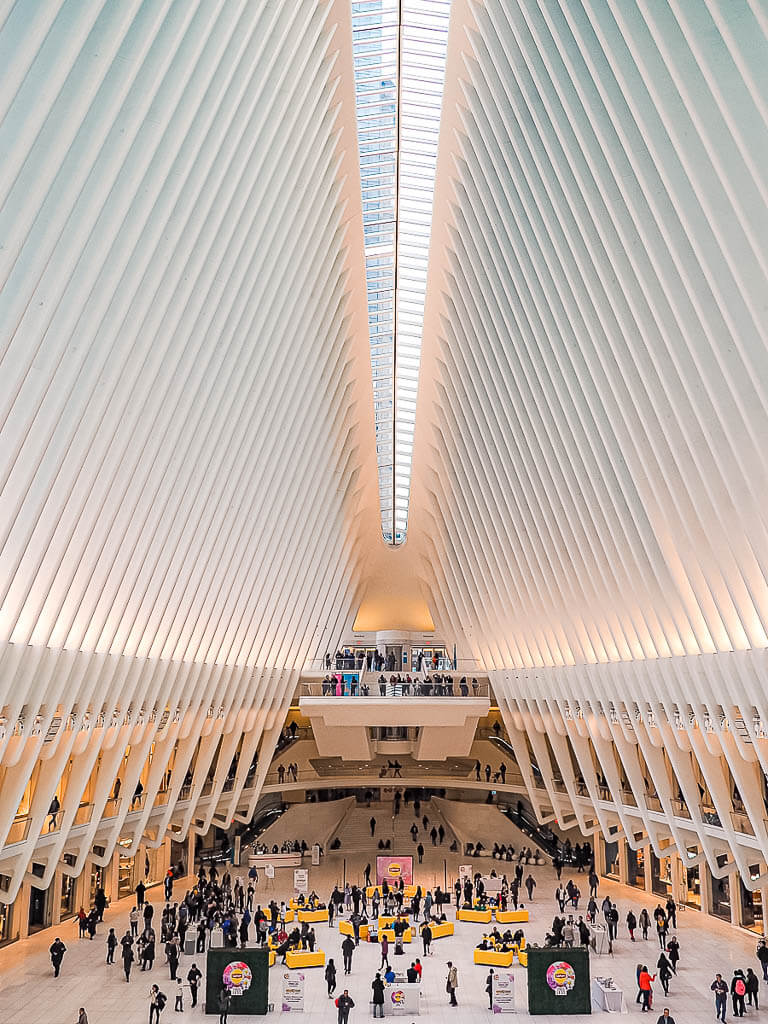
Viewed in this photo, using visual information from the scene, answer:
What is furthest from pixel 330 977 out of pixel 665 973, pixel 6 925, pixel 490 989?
pixel 6 925

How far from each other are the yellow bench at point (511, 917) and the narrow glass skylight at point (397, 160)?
16978 millimetres

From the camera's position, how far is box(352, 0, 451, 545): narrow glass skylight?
17609 millimetres

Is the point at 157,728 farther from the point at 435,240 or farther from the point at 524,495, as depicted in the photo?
the point at 435,240

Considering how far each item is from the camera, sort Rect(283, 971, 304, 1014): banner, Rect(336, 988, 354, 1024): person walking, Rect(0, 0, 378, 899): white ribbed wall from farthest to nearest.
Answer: Rect(283, 971, 304, 1014): banner
Rect(336, 988, 354, 1024): person walking
Rect(0, 0, 378, 899): white ribbed wall

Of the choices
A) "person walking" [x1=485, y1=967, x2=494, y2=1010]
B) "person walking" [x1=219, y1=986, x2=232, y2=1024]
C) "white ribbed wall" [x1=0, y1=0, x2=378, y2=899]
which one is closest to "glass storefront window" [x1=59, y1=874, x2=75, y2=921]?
"white ribbed wall" [x1=0, y1=0, x2=378, y2=899]

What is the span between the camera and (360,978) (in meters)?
22.5

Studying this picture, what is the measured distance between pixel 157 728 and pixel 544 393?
1461 cm

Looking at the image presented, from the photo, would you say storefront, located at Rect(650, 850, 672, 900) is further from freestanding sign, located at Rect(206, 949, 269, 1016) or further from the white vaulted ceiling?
freestanding sign, located at Rect(206, 949, 269, 1016)

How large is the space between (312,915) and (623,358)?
1957 centimetres

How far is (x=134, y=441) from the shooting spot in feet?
59.4

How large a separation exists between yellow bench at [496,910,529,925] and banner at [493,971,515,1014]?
8.93 meters

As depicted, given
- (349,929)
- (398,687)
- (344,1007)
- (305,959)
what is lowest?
(344,1007)

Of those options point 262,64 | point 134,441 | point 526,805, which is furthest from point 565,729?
point 262,64

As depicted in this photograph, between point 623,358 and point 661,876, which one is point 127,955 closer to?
point 623,358
